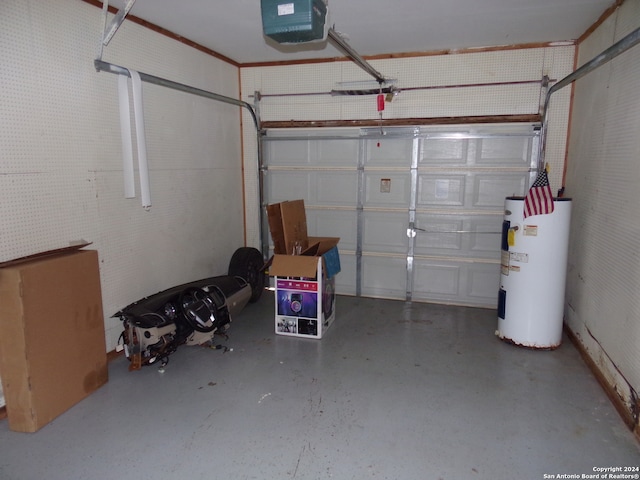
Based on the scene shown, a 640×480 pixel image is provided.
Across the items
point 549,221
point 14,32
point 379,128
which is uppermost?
point 14,32

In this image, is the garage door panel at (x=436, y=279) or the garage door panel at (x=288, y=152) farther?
the garage door panel at (x=288, y=152)

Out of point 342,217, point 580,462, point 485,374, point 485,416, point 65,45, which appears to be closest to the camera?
point 580,462

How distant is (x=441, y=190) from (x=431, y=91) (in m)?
1.15

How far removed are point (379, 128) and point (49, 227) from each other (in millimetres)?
3597

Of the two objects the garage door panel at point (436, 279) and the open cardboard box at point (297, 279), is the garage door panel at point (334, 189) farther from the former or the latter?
the garage door panel at point (436, 279)

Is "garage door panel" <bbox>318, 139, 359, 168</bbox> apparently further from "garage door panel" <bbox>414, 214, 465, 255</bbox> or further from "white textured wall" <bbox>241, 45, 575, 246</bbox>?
"garage door panel" <bbox>414, 214, 465, 255</bbox>

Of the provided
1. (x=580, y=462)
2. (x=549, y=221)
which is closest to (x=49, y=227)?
(x=580, y=462)

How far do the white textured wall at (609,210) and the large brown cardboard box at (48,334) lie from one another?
3719mm

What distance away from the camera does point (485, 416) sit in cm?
284

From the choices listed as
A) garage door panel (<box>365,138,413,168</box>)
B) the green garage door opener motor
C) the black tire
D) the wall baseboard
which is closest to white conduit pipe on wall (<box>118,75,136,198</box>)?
the green garage door opener motor

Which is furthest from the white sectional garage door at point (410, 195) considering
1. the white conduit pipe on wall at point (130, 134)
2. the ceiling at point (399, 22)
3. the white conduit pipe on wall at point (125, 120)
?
the white conduit pipe on wall at point (125, 120)

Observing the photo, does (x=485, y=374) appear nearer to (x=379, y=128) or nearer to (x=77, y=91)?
(x=379, y=128)

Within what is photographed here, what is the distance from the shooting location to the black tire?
507cm

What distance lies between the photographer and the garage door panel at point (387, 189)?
16.7ft
